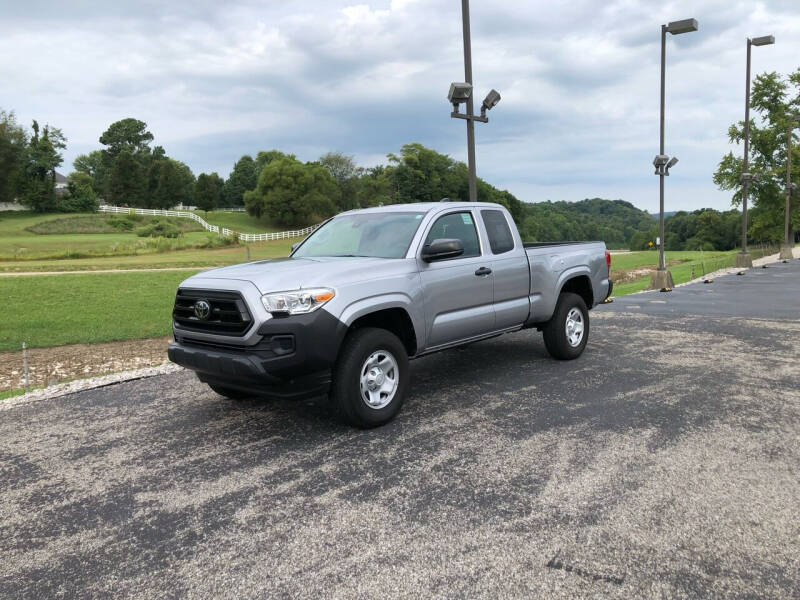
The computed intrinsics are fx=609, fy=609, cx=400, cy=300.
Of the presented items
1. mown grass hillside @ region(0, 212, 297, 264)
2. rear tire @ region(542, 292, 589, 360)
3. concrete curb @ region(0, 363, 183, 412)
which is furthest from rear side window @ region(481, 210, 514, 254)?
mown grass hillside @ region(0, 212, 297, 264)

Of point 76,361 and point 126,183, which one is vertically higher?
point 126,183

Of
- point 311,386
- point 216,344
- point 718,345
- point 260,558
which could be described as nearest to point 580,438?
point 311,386

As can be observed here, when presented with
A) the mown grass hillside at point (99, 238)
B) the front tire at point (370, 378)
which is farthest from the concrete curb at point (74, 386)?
the mown grass hillside at point (99, 238)

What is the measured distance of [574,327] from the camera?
25.8ft

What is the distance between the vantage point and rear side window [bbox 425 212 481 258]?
617cm

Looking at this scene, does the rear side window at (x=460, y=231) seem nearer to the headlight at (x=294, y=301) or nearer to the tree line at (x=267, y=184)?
the headlight at (x=294, y=301)

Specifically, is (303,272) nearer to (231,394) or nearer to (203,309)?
(203,309)

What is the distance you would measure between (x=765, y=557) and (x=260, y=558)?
2641 mm

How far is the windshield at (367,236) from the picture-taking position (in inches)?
233

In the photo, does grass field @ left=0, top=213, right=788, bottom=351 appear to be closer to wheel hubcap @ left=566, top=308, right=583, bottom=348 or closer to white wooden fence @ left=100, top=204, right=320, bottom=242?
wheel hubcap @ left=566, top=308, right=583, bottom=348

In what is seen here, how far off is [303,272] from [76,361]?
27.2 feet

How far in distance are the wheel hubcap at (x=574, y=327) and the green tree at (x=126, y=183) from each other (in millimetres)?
96727

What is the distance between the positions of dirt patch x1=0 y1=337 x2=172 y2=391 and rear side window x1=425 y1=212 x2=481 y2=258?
6681 mm

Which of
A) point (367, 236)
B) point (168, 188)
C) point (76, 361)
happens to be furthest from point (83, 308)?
point (168, 188)
